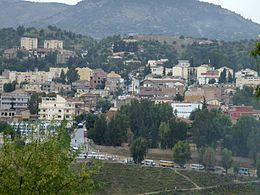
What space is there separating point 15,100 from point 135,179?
50.6ft

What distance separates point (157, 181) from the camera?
23203mm

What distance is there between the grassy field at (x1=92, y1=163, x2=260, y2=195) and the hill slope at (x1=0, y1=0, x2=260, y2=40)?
104 m

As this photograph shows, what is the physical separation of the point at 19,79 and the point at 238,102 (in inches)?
617

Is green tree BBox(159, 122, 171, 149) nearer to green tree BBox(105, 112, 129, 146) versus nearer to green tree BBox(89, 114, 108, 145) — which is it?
green tree BBox(105, 112, 129, 146)

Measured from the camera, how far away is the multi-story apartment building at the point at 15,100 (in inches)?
1460

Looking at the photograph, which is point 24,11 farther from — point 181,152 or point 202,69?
point 181,152

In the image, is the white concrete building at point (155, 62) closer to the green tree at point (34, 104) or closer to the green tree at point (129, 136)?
the green tree at point (34, 104)

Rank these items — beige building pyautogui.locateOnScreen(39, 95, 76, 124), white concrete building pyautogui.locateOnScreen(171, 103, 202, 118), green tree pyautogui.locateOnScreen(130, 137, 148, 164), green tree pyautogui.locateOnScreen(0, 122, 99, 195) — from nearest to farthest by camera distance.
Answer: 1. green tree pyautogui.locateOnScreen(0, 122, 99, 195)
2. green tree pyautogui.locateOnScreen(130, 137, 148, 164)
3. beige building pyautogui.locateOnScreen(39, 95, 76, 124)
4. white concrete building pyautogui.locateOnScreen(171, 103, 202, 118)

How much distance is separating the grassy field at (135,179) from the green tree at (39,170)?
1488 centimetres

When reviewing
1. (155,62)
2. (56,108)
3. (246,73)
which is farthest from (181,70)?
(56,108)

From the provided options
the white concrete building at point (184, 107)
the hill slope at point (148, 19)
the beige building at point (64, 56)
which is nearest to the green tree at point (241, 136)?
the white concrete building at point (184, 107)

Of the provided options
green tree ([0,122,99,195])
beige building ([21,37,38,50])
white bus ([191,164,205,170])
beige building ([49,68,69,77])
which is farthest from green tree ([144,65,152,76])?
green tree ([0,122,99,195])

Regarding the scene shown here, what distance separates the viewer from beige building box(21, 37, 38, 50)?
58281mm

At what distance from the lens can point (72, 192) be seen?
634cm
